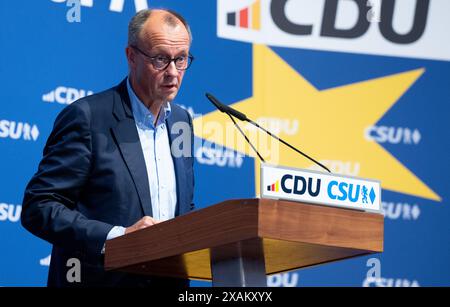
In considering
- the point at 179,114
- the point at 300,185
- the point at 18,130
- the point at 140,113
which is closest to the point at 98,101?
the point at 140,113

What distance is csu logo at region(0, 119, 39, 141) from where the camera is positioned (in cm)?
371

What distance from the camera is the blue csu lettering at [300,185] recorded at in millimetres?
2166

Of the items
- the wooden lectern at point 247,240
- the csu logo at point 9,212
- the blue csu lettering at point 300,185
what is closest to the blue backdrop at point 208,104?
the csu logo at point 9,212

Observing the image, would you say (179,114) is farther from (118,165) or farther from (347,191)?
(347,191)

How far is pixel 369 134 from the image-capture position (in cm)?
450

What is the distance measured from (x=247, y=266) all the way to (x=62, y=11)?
6.41ft

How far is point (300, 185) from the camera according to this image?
2186 mm

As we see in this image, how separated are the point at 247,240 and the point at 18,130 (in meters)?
1.91

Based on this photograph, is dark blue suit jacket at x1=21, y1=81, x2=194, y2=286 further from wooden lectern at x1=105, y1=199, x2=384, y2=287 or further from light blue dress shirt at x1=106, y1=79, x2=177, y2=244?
wooden lectern at x1=105, y1=199, x2=384, y2=287

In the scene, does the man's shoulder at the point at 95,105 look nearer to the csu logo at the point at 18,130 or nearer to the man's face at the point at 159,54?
the man's face at the point at 159,54

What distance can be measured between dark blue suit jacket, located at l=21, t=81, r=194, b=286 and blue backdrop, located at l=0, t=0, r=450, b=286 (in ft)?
2.80

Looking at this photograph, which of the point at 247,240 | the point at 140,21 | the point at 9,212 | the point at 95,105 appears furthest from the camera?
the point at 9,212

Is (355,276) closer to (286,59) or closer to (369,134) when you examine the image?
(369,134)

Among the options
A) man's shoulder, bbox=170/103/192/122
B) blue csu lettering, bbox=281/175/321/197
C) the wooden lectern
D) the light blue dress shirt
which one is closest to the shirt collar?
the light blue dress shirt
